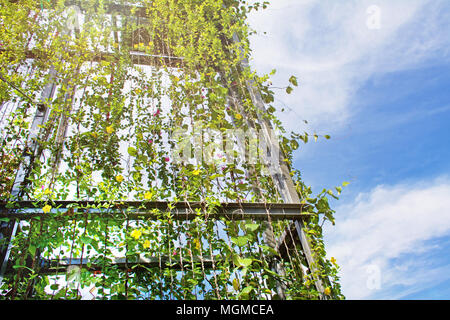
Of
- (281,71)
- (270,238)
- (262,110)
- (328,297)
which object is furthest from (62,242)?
(281,71)

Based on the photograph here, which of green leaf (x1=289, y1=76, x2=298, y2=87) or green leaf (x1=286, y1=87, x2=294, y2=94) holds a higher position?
green leaf (x1=289, y1=76, x2=298, y2=87)

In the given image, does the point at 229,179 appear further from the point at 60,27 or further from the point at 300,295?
the point at 60,27

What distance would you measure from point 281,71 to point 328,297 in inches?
63.6

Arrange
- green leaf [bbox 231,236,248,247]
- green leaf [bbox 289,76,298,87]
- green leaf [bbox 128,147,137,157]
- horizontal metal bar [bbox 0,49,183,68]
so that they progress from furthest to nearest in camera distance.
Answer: horizontal metal bar [bbox 0,49,183,68] → green leaf [bbox 289,76,298,87] → green leaf [bbox 128,147,137,157] → green leaf [bbox 231,236,248,247]

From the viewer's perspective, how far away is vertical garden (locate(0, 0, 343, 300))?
135cm

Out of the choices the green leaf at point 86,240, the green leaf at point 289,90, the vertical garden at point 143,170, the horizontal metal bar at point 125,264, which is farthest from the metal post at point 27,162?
the green leaf at point 289,90

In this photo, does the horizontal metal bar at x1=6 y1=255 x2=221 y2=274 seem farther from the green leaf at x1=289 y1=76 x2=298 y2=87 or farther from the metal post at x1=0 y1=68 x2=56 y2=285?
the green leaf at x1=289 y1=76 x2=298 y2=87

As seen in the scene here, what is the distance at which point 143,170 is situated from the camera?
1766 millimetres

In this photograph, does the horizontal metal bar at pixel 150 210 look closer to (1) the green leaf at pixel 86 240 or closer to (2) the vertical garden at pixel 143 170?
(2) the vertical garden at pixel 143 170

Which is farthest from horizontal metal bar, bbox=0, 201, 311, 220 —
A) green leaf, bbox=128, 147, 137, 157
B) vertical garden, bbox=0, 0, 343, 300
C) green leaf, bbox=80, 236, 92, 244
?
green leaf, bbox=128, 147, 137, 157

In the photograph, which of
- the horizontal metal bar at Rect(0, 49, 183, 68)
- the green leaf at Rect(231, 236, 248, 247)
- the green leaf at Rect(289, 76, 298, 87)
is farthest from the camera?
the horizontal metal bar at Rect(0, 49, 183, 68)

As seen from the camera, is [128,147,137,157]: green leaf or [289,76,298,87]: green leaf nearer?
[128,147,137,157]: green leaf

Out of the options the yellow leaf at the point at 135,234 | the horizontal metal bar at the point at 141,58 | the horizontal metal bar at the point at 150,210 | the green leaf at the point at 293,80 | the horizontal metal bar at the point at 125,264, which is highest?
the horizontal metal bar at the point at 141,58

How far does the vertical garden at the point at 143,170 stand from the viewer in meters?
1.35
